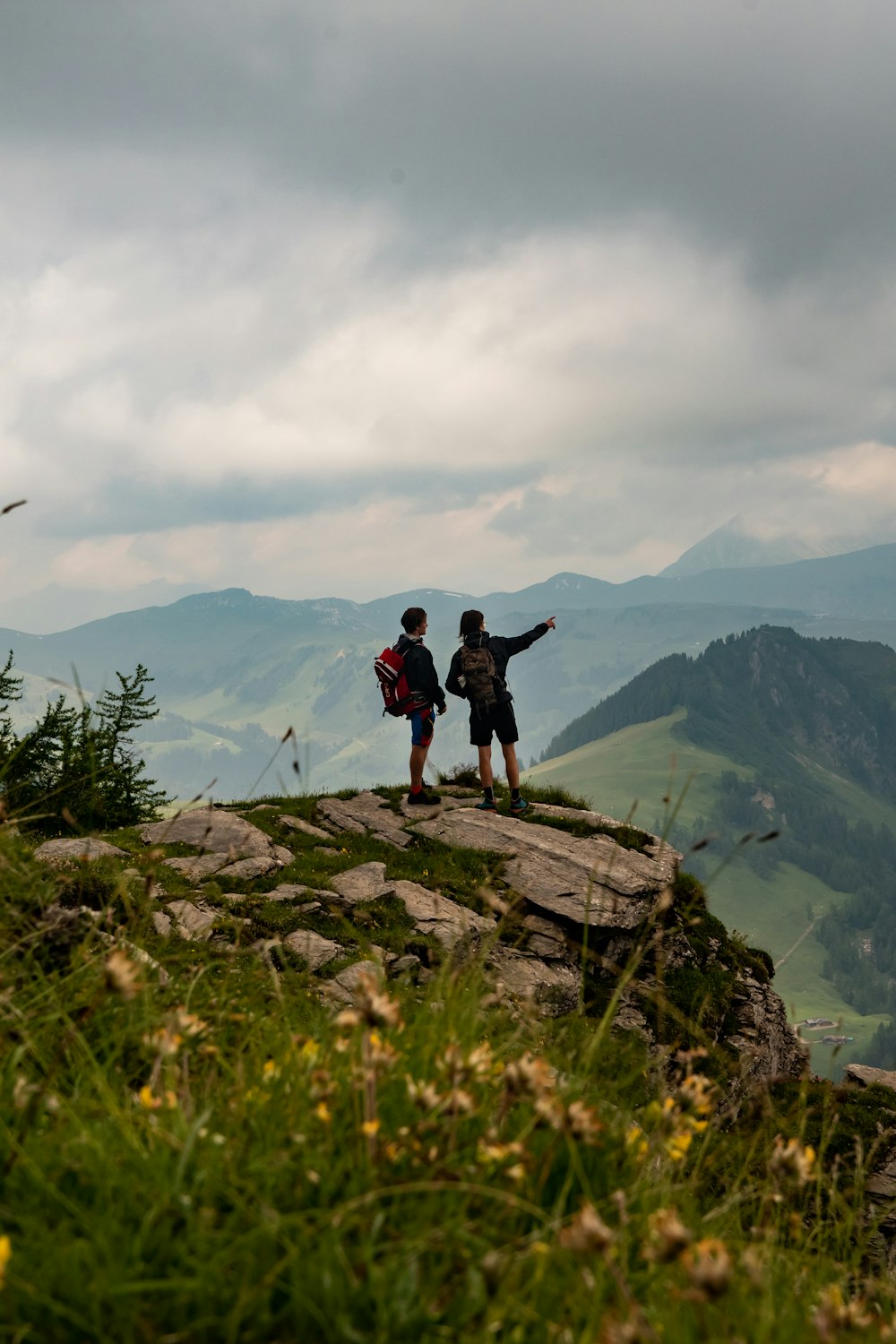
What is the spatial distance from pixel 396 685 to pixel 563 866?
5488 millimetres

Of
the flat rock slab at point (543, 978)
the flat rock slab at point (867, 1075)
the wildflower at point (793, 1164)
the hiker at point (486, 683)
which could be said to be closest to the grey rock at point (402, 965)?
the flat rock slab at point (543, 978)

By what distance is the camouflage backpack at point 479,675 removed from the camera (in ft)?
66.9

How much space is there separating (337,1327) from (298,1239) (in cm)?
25

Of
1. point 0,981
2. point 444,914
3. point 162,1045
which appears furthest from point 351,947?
point 162,1045

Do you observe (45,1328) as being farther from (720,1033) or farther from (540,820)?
(540,820)

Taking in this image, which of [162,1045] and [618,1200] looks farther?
[162,1045]

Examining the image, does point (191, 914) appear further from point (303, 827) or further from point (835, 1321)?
point (835, 1321)

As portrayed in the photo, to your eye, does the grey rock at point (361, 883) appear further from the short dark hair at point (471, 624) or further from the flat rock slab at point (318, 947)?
the short dark hair at point (471, 624)

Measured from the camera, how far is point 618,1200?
253 cm

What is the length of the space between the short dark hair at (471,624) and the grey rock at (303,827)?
17.5 ft

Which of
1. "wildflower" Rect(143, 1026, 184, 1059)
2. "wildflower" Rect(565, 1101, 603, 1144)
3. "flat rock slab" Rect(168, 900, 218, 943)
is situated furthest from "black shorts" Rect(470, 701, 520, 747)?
"wildflower" Rect(565, 1101, 603, 1144)

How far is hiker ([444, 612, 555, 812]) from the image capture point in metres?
20.4

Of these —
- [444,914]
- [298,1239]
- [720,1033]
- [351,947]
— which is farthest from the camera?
[720,1033]

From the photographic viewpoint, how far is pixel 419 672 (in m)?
20.5
